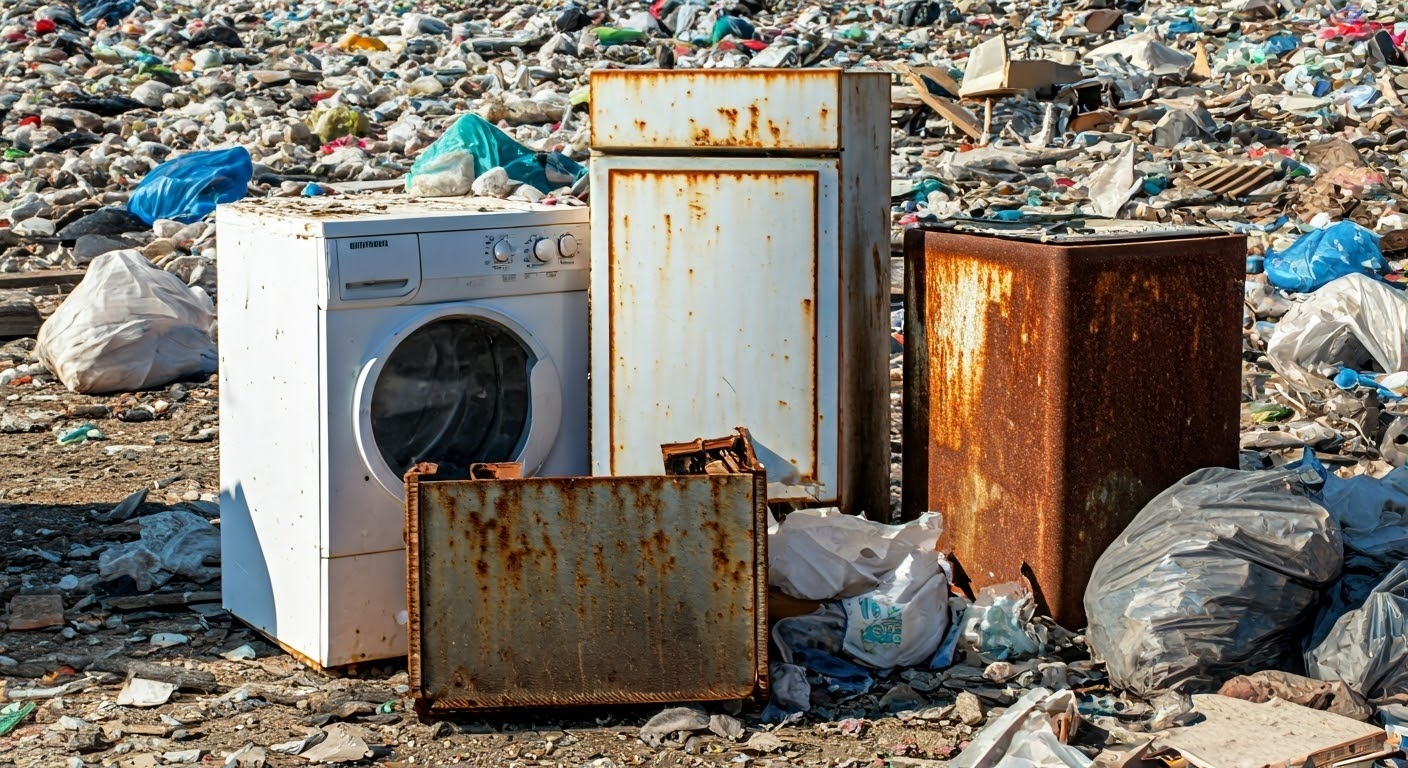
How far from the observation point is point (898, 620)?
3186 millimetres

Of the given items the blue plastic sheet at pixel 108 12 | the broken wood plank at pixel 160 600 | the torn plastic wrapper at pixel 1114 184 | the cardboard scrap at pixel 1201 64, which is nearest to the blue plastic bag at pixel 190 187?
the torn plastic wrapper at pixel 1114 184

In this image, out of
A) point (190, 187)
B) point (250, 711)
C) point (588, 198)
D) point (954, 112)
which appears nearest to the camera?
point (250, 711)

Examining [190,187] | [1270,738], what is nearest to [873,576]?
[1270,738]

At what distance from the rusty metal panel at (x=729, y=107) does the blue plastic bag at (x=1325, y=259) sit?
11.6 feet

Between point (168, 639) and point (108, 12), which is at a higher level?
point (108, 12)

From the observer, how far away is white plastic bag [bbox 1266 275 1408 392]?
17.4ft

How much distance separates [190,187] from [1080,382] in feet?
21.0

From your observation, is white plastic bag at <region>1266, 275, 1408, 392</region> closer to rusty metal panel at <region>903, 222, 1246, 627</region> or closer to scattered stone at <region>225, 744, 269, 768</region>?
rusty metal panel at <region>903, 222, 1246, 627</region>

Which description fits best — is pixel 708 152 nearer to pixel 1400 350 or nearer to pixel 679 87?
pixel 679 87

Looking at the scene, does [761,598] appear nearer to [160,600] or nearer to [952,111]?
[160,600]

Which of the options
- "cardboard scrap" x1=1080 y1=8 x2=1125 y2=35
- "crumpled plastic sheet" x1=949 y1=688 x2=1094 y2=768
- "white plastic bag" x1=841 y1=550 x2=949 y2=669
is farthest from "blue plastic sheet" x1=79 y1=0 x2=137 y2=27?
"crumpled plastic sheet" x1=949 y1=688 x2=1094 y2=768

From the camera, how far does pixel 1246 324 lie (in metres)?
6.00

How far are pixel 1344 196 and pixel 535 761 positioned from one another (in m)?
6.12

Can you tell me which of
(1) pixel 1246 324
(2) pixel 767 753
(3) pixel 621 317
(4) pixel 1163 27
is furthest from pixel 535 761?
(4) pixel 1163 27
